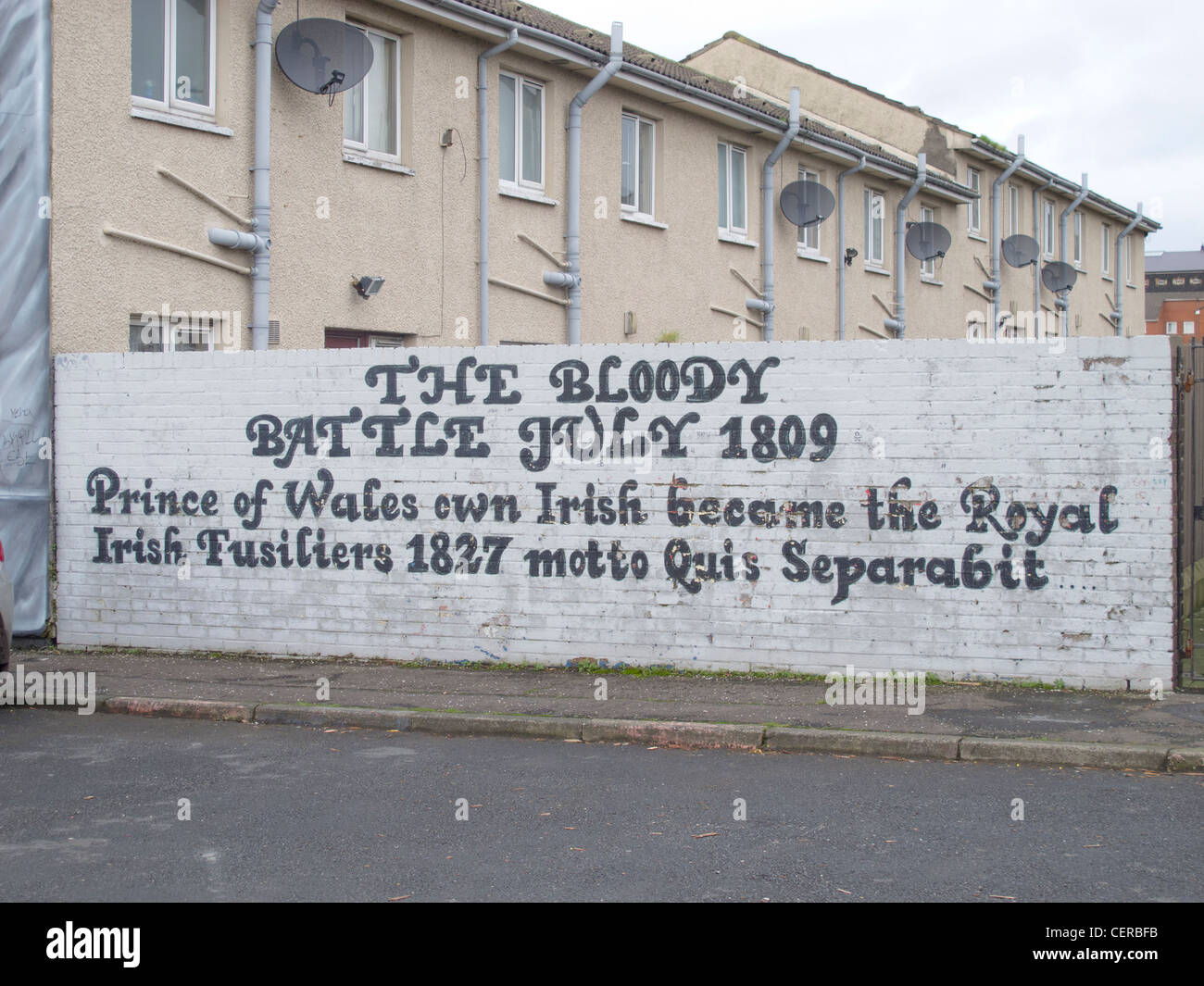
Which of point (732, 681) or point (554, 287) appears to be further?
point (554, 287)

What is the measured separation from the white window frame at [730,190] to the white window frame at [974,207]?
30.4ft

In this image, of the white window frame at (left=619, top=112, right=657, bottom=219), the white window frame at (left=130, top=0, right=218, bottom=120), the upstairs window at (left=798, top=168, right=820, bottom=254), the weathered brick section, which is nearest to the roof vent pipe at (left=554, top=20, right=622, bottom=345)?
the white window frame at (left=619, top=112, right=657, bottom=219)

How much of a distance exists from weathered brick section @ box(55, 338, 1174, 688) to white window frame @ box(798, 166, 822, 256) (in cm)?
1232

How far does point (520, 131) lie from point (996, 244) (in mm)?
16026

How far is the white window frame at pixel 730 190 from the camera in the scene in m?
19.6

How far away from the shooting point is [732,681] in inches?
365

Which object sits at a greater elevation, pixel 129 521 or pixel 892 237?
pixel 892 237

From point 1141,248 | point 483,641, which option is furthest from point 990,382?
point 1141,248

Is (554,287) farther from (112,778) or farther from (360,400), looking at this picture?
(112,778)

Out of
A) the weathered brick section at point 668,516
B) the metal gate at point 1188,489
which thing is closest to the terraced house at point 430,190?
the weathered brick section at point 668,516

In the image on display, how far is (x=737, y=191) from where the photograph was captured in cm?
1986

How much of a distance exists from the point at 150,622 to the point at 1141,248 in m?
35.2

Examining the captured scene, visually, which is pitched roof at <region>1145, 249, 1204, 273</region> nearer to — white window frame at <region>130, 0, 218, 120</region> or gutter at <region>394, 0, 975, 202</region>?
gutter at <region>394, 0, 975, 202</region>

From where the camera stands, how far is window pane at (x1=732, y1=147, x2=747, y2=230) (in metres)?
19.8
